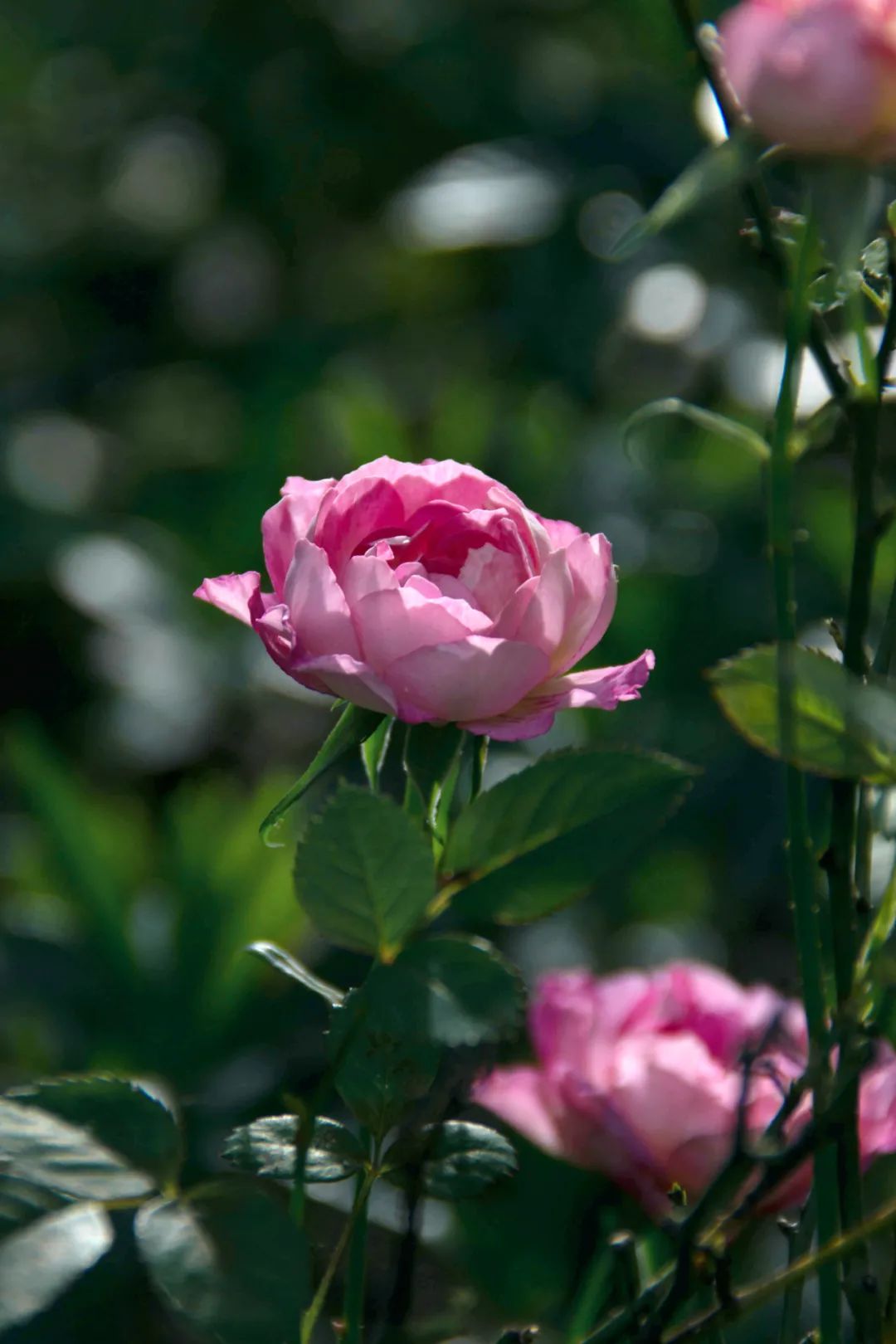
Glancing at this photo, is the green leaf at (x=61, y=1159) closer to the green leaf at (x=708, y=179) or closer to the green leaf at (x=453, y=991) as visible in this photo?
the green leaf at (x=453, y=991)

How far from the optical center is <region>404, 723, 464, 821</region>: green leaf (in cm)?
30

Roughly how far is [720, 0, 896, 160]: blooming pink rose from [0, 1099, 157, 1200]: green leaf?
0.23m

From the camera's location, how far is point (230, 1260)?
270mm

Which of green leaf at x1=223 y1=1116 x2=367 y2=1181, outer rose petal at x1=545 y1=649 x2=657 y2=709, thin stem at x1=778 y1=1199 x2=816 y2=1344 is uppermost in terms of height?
outer rose petal at x1=545 y1=649 x2=657 y2=709

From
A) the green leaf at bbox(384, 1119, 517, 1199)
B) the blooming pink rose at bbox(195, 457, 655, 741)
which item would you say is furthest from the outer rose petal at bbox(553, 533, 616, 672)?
the green leaf at bbox(384, 1119, 517, 1199)

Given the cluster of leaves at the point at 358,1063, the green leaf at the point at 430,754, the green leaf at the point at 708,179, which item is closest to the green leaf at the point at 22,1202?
the cluster of leaves at the point at 358,1063

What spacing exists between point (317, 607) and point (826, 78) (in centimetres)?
13

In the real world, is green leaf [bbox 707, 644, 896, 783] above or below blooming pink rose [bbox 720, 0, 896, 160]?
below

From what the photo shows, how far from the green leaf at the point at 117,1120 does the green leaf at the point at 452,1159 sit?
0.05 metres

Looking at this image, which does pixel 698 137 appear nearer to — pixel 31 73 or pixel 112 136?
pixel 112 136

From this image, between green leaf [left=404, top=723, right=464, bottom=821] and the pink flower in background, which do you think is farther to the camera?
the pink flower in background

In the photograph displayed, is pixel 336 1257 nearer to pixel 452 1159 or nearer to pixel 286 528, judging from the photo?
pixel 452 1159

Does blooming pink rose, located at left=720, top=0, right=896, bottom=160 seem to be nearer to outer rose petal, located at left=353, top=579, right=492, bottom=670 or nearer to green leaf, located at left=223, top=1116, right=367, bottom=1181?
outer rose petal, located at left=353, top=579, right=492, bottom=670

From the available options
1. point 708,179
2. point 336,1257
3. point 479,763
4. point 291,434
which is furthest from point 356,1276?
point 291,434
